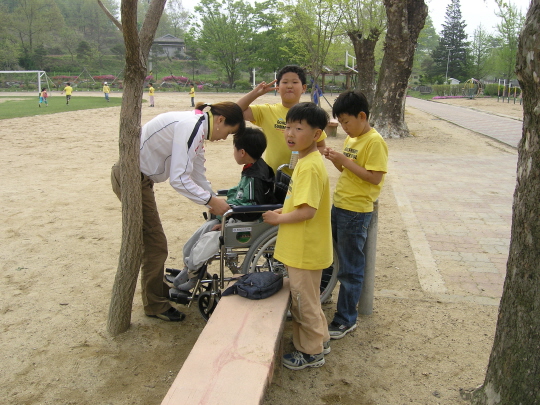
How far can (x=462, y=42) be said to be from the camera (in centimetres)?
6744

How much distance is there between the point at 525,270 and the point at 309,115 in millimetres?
1302

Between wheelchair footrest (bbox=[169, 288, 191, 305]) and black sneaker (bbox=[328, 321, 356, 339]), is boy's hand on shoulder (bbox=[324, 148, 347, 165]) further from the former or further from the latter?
wheelchair footrest (bbox=[169, 288, 191, 305])

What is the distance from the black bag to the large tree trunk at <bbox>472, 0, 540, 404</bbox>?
1.25m

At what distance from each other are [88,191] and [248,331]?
5451 mm

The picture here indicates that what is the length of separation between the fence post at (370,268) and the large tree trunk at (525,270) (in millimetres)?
1207

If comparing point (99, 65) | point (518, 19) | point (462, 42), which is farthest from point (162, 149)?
point (462, 42)

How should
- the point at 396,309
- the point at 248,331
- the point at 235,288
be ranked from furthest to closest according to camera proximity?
the point at 396,309 → the point at 235,288 → the point at 248,331

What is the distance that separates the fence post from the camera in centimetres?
334

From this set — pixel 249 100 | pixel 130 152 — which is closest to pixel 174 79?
pixel 249 100

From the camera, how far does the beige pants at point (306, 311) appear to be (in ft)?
9.06

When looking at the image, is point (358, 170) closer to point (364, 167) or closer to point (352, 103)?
point (364, 167)

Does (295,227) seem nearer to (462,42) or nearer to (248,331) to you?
(248,331)

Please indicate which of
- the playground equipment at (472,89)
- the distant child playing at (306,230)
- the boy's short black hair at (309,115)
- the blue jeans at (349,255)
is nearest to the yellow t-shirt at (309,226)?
the distant child playing at (306,230)

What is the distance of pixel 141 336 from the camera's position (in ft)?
10.7
